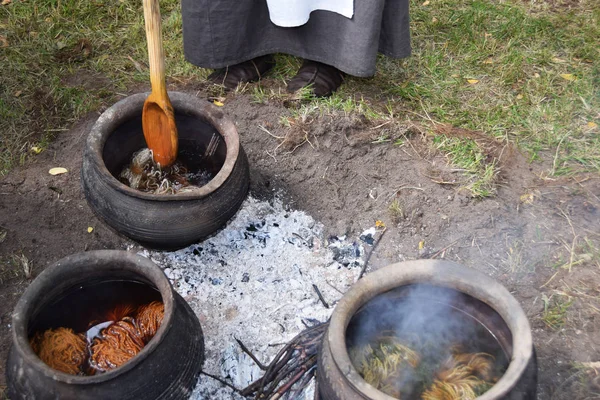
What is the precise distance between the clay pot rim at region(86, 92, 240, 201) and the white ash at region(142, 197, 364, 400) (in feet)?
1.70

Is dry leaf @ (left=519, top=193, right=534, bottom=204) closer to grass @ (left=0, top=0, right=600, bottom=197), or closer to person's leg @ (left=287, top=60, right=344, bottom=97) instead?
grass @ (left=0, top=0, right=600, bottom=197)

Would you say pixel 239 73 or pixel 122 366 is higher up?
pixel 122 366

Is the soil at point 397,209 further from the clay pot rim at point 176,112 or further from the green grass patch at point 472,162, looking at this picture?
the clay pot rim at point 176,112

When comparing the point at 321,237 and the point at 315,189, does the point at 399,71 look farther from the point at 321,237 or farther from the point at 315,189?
the point at 321,237

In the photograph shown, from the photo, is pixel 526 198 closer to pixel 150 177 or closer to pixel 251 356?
pixel 251 356

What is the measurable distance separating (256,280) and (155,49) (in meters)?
1.36

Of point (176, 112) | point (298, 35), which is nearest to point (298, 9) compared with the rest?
point (298, 35)

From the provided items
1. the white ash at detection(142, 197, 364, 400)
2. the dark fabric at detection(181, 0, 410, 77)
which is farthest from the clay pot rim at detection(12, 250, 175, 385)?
the dark fabric at detection(181, 0, 410, 77)

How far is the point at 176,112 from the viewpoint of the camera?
343cm

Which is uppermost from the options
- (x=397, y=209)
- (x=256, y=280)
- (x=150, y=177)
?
(x=150, y=177)

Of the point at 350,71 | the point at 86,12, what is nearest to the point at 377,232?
the point at 350,71

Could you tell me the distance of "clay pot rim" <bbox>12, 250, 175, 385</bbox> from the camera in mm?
2234

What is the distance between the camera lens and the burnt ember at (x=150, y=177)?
3400mm

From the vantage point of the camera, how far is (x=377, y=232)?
3.58 m
